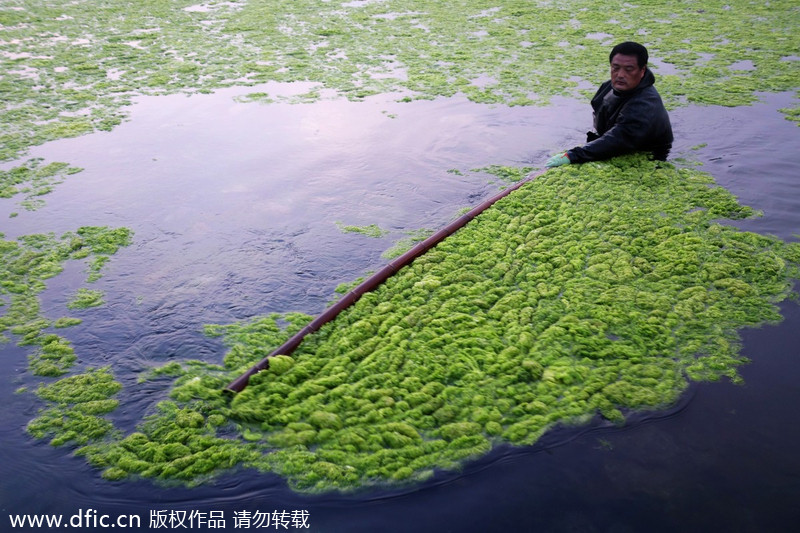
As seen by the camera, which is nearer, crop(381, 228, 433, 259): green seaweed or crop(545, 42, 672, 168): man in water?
crop(381, 228, 433, 259): green seaweed

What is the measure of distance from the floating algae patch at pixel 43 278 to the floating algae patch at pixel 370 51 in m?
1.55

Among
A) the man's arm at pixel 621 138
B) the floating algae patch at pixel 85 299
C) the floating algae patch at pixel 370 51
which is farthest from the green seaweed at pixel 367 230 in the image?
the floating algae patch at pixel 370 51

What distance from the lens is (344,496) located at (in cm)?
195

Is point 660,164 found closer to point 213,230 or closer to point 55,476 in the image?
point 213,230

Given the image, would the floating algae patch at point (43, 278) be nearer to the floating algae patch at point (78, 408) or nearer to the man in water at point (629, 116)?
the floating algae patch at point (78, 408)

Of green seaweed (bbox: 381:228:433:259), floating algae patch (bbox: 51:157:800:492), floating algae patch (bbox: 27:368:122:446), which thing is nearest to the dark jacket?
floating algae patch (bbox: 51:157:800:492)

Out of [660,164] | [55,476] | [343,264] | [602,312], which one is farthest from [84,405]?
[660,164]

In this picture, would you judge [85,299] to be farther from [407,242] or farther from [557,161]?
[557,161]

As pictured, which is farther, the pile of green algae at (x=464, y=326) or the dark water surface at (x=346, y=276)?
the pile of green algae at (x=464, y=326)

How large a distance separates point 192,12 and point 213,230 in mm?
6141

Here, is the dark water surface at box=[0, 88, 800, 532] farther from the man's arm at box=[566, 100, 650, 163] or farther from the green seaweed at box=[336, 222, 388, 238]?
the man's arm at box=[566, 100, 650, 163]

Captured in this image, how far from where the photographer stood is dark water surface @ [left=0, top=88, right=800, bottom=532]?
6.31 feet

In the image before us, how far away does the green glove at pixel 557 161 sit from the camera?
13.8 feet

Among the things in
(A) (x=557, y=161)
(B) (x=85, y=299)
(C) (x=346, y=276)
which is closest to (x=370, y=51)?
(A) (x=557, y=161)
